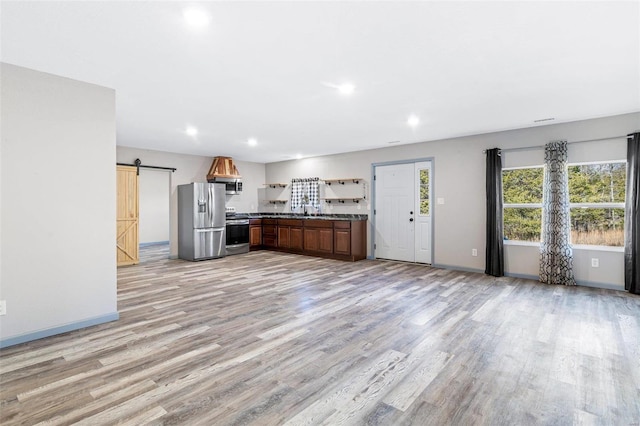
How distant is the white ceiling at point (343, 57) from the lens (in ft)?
6.69

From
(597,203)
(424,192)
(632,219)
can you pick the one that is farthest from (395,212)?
(632,219)

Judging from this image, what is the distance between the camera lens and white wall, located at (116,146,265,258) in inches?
266

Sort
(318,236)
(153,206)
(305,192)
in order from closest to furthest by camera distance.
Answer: (318,236) < (305,192) < (153,206)

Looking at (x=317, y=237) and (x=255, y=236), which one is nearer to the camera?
(x=317, y=237)

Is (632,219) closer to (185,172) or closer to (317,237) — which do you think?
(317,237)

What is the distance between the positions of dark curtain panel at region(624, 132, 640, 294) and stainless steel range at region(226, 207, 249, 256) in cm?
695

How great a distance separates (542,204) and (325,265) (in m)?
3.81

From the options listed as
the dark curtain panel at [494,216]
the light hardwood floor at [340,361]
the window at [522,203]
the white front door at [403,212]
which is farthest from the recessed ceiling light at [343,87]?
the window at [522,203]

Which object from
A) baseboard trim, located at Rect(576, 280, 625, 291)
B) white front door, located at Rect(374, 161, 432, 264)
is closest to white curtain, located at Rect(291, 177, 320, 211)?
white front door, located at Rect(374, 161, 432, 264)

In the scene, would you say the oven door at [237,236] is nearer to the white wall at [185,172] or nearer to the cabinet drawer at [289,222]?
the cabinet drawer at [289,222]

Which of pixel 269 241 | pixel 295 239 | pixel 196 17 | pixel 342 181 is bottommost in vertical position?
pixel 269 241

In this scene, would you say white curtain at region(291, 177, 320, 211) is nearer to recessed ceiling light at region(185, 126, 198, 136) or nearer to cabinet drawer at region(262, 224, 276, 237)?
cabinet drawer at region(262, 224, 276, 237)

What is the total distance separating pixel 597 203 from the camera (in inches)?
183

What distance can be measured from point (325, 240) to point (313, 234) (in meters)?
0.38
